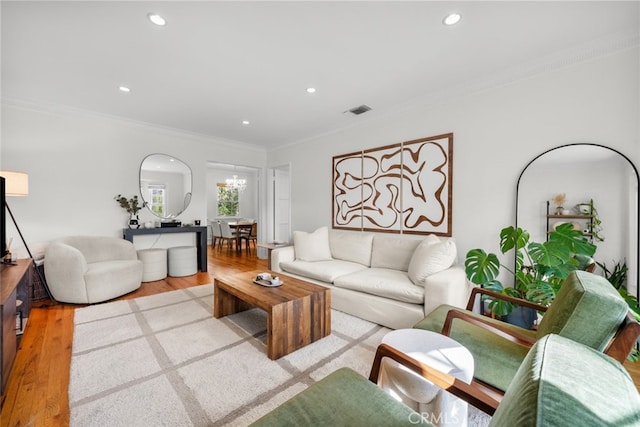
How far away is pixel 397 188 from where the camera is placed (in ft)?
11.8

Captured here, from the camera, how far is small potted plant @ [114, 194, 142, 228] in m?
4.12

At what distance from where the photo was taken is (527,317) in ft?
7.55

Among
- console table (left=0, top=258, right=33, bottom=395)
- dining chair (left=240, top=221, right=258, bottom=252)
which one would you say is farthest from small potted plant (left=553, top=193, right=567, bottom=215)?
dining chair (left=240, top=221, right=258, bottom=252)

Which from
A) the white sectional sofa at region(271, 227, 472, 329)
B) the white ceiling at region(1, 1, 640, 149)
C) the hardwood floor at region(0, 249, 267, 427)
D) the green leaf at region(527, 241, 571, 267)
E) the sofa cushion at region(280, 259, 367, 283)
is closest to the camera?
the hardwood floor at region(0, 249, 267, 427)

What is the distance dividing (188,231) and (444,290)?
13.9 feet

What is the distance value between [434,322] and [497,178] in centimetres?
193

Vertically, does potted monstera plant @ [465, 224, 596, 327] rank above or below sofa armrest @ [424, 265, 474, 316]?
above

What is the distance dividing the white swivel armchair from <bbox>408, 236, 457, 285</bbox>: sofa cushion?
358 centimetres

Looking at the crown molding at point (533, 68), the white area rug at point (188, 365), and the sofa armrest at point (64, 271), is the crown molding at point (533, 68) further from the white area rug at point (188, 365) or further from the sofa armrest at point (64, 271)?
the sofa armrest at point (64, 271)

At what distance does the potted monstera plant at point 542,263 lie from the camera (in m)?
2.00

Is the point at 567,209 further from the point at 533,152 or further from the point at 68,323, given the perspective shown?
the point at 68,323

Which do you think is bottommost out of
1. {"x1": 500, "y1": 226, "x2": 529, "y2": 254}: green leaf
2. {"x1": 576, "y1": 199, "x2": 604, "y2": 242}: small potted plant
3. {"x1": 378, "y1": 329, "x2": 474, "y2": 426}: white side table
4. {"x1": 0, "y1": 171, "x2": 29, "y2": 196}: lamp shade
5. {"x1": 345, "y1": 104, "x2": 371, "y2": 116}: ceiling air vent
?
{"x1": 378, "y1": 329, "x2": 474, "y2": 426}: white side table

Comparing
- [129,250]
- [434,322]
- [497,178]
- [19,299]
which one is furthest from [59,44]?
[497,178]

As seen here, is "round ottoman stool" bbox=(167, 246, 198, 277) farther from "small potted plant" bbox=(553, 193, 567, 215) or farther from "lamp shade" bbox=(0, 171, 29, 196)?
"small potted plant" bbox=(553, 193, 567, 215)
